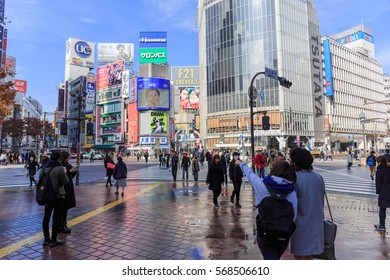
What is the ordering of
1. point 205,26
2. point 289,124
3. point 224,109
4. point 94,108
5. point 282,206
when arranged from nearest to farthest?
point 282,206
point 289,124
point 224,109
point 205,26
point 94,108

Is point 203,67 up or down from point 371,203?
up

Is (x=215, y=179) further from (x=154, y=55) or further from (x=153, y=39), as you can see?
(x=153, y=39)

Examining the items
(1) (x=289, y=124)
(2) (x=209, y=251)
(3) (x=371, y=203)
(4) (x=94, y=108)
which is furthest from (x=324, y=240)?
(4) (x=94, y=108)

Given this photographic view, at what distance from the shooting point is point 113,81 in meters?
73.1

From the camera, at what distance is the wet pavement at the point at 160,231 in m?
4.40

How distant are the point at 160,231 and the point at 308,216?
3.61 meters

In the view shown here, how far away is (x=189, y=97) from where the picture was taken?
108 meters

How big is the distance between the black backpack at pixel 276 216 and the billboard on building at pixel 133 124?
67.3 meters

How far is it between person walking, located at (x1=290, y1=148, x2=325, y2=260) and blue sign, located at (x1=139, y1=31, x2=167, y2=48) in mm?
81548

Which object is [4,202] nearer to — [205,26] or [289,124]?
[289,124]

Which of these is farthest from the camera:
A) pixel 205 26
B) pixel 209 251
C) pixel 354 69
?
pixel 354 69

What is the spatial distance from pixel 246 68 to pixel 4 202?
5666cm

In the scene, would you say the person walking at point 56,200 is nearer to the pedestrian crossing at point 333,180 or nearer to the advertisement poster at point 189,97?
the pedestrian crossing at point 333,180

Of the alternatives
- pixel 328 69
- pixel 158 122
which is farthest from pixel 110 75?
pixel 328 69
